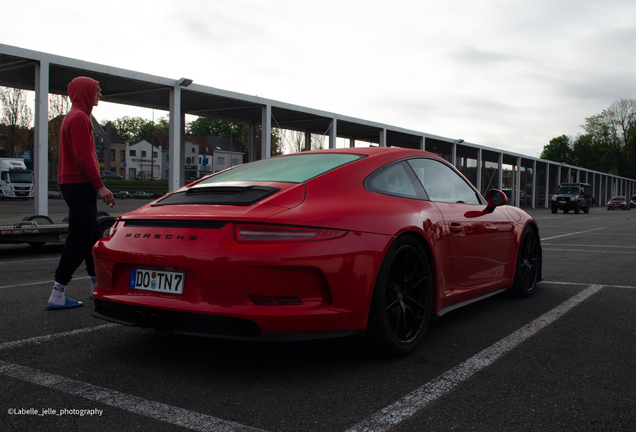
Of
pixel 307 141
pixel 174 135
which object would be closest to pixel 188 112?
pixel 307 141

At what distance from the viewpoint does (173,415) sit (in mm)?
2273

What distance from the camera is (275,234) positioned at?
266cm

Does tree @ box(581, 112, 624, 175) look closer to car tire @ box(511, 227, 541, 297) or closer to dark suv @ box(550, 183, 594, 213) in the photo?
dark suv @ box(550, 183, 594, 213)

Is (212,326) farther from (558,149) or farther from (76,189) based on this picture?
(558,149)

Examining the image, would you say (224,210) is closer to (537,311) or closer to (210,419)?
(210,419)

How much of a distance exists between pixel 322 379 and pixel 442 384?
0.61m

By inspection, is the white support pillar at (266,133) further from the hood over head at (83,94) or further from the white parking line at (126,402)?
the white parking line at (126,402)

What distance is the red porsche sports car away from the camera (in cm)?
262

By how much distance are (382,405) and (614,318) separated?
2.71m

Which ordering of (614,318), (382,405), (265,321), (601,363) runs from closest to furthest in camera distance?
(382,405)
(265,321)
(601,363)
(614,318)

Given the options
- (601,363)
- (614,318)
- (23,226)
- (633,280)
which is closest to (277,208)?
(601,363)

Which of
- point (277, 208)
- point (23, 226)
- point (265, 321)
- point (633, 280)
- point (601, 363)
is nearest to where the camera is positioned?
point (265, 321)

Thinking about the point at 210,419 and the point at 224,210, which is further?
the point at 224,210

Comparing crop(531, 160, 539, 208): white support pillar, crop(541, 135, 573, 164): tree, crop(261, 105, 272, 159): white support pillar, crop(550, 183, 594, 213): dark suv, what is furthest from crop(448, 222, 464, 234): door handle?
crop(541, 135, 573, 164): tree
